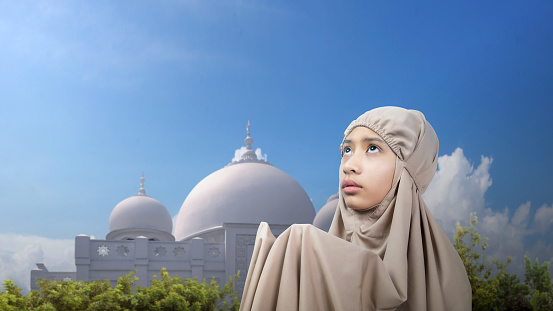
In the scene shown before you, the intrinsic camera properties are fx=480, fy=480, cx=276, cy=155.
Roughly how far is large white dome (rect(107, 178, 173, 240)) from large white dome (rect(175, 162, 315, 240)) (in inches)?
27.2

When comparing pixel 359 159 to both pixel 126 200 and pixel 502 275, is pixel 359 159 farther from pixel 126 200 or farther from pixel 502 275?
pixel 126 200

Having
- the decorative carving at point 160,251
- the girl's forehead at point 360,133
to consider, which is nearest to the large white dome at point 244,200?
the decorative carving at point 160,251

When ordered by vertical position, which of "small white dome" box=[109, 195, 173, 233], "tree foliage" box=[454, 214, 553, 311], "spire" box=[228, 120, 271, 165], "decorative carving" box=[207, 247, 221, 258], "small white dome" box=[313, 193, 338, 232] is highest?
"spire" box=[228, 120, 271, 165]

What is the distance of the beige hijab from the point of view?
1662 mm

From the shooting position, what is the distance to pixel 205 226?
1596cm

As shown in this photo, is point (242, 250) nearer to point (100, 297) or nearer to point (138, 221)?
point (138, 221)

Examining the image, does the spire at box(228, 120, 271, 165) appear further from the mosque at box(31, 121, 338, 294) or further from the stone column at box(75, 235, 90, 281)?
the stone column at box(75, 235, 90, 281)

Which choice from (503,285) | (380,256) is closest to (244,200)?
(503,285)

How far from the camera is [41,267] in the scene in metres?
13.6

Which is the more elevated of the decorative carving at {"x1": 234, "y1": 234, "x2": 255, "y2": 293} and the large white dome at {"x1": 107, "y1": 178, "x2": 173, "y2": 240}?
the large white dome at {"x1": 107, "y1": 178, "x2": 173, "y2": 240}

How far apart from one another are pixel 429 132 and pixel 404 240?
59 cm

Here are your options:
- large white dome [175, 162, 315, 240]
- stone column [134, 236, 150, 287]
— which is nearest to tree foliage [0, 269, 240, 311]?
stone column [134, 236, 150, 287]

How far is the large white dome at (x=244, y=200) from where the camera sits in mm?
15859

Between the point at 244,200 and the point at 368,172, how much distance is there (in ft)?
46.0
